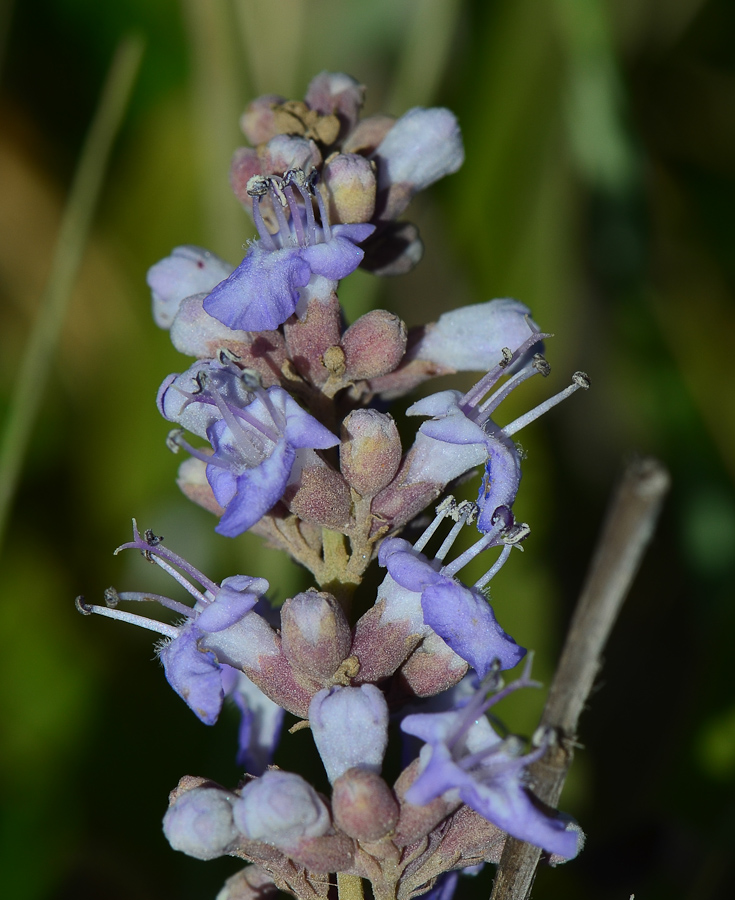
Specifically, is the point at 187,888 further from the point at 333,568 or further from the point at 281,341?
the point at 281,341

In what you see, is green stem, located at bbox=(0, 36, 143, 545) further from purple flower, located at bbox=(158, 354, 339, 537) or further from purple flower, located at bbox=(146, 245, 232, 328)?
purple flower, located at bbox=(158, 354, 339, 537)

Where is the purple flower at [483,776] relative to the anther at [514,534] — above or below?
below

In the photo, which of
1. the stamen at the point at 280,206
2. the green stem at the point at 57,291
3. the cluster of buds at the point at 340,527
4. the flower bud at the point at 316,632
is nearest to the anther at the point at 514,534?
the cluster of buds at the point at 340,527

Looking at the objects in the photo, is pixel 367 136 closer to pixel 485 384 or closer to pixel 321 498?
pixel 485 384

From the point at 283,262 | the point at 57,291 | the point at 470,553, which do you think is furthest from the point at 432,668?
the point at 57,291

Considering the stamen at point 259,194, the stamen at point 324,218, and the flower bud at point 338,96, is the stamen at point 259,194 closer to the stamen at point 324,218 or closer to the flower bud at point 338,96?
the stamen at point 324,218

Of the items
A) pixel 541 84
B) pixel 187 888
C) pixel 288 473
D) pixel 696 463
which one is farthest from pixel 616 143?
pixel 187 888

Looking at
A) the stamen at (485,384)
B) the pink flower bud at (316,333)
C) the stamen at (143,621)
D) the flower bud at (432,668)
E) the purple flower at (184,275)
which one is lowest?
the flower bud at (432,668)
